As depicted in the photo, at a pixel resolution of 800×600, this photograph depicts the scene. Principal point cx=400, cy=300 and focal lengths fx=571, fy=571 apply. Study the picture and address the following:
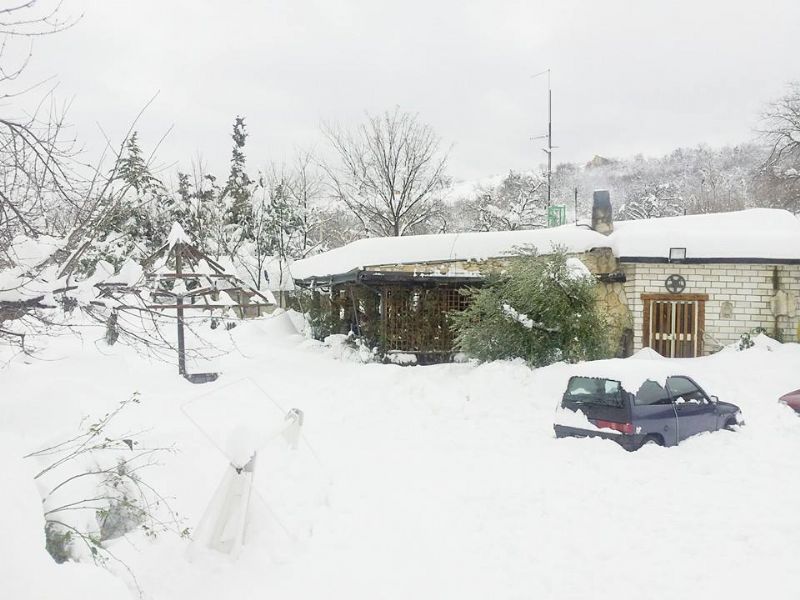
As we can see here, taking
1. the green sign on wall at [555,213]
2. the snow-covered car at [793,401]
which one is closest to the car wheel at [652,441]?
the snow-covered car at [793,401]

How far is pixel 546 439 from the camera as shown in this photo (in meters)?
8.74

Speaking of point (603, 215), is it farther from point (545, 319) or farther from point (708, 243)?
point (545, 319)

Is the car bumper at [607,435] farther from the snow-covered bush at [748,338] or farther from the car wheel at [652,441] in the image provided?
the snow-covered bush at [748,338]

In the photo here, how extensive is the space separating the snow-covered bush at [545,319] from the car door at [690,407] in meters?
3.87

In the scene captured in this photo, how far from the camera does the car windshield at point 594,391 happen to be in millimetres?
8016

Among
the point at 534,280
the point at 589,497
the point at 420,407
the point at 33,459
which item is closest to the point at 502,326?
the point at 534,280

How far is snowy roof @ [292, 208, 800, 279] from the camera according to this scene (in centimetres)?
1526

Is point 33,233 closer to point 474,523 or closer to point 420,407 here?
point 474,523

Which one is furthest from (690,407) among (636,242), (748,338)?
(748,338)

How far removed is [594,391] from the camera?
829 cm

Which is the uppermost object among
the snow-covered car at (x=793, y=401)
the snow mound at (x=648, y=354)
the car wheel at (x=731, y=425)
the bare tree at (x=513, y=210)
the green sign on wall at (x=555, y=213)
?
the bare tree at (x=513, y=210)

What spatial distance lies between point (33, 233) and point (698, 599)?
5.36 meters

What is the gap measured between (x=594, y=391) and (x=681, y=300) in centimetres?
881

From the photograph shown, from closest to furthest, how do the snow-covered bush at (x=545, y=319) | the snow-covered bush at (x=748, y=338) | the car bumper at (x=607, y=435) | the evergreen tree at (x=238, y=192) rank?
1. the car bumper at (x=607, y=435)
2. the snow-covered bush at (x=545, y=319)
3. the snow-covered bush at (x=748, y=338)
4. the evergreen tree at (x=238, y=192)
